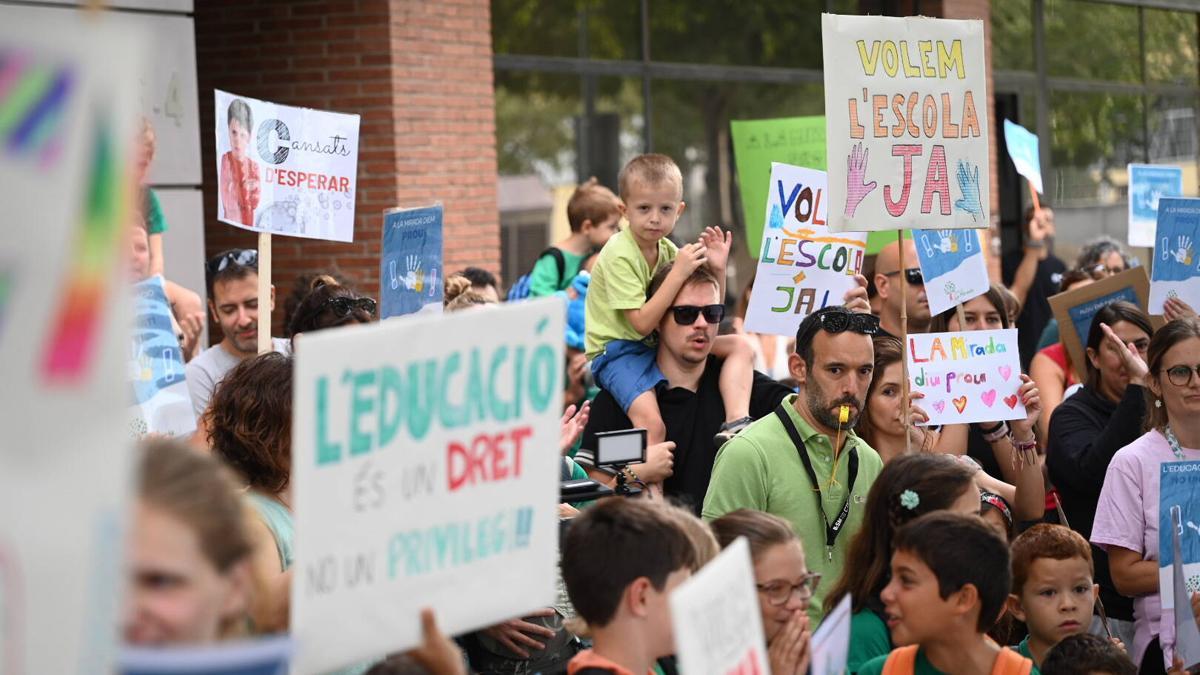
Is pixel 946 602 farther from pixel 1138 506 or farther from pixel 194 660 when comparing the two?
pixel 194 660

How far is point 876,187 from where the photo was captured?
5.88m

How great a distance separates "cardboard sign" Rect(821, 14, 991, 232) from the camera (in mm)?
5828

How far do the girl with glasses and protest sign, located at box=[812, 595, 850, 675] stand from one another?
2.21 m

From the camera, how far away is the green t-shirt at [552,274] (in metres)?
8.44

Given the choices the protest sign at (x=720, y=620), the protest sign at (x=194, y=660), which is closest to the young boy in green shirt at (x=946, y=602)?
the protest sign at (x=720, y=620)

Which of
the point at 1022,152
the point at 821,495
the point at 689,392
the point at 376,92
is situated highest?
the point at 376,92

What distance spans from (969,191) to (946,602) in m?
2.56

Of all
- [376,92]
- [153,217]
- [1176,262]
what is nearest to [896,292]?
[1176,262]

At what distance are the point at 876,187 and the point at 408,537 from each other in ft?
11.5

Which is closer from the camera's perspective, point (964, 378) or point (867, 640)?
point (867, 640)

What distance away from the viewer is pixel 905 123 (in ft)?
19.6

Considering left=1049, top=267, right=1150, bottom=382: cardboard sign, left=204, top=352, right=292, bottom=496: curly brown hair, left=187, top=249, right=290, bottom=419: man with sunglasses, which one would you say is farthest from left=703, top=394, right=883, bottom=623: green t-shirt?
left=1049, top=267, right=1150, bottom=382: cardboard sign

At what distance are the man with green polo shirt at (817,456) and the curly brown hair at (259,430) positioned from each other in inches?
57.6

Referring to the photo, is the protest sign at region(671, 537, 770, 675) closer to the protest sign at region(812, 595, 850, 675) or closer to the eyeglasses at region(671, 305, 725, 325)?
the protest sign at region(812, 595, 850, 675)
